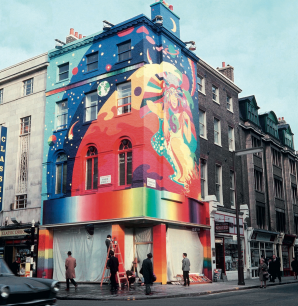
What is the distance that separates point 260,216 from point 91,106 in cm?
1788

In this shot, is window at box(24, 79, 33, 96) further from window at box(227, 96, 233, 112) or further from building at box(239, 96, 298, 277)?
building at box(239, 96, 298, 277)

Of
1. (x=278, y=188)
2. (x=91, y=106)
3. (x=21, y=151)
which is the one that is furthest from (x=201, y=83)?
(x=278, y=188)

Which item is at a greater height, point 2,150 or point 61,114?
point 61,114

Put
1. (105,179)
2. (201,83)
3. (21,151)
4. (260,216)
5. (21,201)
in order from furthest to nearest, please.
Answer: (260,216) → (201,83) → (21,151) → (21,201) → (105,179)

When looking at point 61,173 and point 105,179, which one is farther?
point 61,173

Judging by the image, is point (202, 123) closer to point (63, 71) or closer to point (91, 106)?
point (91, 106)

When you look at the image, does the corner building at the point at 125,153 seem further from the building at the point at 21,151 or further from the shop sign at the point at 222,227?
the building at the point at 21,151

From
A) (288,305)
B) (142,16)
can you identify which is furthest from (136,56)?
(288,305)

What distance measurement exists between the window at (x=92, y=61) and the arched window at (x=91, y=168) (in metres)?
5.23

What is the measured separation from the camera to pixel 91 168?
24250 millimetres

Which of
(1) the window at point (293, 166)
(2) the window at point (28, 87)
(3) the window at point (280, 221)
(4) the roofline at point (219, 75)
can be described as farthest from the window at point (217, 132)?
(1) the window at point (293, 166)

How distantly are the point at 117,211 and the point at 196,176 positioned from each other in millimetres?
6440

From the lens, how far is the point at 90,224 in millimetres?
22828

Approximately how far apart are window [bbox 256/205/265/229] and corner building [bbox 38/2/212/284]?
944cm
